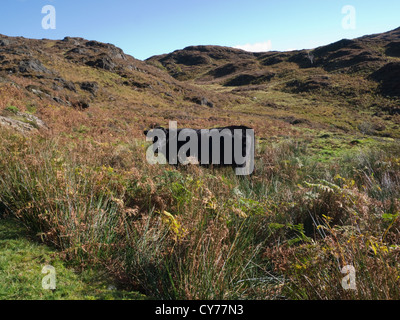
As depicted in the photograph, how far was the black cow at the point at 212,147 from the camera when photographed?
715 centimetres

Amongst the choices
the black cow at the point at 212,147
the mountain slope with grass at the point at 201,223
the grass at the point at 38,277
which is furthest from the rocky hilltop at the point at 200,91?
the grass at the point at 38,277

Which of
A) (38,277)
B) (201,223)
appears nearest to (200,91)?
(201,223)

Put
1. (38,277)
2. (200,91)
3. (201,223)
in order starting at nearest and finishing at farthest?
(38,277), (201,223), (200,91)

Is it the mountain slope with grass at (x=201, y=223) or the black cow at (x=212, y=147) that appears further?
the black cow at (x=212, y=147)

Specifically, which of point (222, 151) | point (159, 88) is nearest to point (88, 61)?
point (159, 88)

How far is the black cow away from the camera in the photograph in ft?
23.5

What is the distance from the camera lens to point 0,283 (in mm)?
1896

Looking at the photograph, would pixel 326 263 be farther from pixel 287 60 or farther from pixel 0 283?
pixel 287 60

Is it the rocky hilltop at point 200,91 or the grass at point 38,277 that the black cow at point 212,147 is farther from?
the grass at point 38,277

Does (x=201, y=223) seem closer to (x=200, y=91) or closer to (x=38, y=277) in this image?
(x=38, y=277)

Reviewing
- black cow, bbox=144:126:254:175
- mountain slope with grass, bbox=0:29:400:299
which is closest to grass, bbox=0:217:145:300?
mountain slope with grass, bbox=0:29:400:299

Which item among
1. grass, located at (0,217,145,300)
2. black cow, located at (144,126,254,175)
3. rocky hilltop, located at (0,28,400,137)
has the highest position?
rocky hilltop, located at (0,28,400,137)

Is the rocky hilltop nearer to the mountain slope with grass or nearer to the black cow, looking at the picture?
the black cow

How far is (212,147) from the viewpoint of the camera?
299 inches
